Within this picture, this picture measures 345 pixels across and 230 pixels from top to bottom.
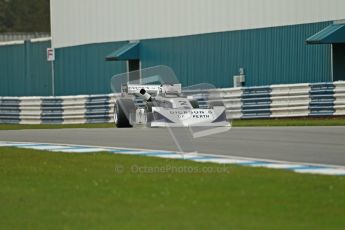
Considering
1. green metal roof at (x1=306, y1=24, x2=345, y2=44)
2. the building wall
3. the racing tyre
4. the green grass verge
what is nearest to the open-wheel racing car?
the racing tyre

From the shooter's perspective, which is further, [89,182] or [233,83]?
[233,83]

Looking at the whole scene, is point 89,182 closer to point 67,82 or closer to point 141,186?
point 141,186

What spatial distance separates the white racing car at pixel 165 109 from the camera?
24.1 metres

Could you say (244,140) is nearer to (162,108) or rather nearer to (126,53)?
(162,108)

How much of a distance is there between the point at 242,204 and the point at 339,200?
1.08m

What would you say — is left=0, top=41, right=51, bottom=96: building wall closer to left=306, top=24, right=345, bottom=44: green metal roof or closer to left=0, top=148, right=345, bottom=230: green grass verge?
left=306, top=24, right=345, bottom=44: green metal roof

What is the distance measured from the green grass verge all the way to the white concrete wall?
18535mm

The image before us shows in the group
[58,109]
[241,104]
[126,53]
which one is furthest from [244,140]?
[126,53]

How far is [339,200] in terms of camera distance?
1184 centimetres

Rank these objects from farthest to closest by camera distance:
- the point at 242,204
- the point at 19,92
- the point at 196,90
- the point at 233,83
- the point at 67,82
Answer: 1. the point at 19,92
2. the point at 67,82
3. the point at 233,83
4. the point at 196,90
5. the point at 242,204

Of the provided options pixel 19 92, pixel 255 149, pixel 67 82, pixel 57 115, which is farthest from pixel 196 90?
pixel 19 92

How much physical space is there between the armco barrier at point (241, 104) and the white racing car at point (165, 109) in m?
0.90

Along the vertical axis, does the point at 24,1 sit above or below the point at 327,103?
above

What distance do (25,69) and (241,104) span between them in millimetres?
20106
